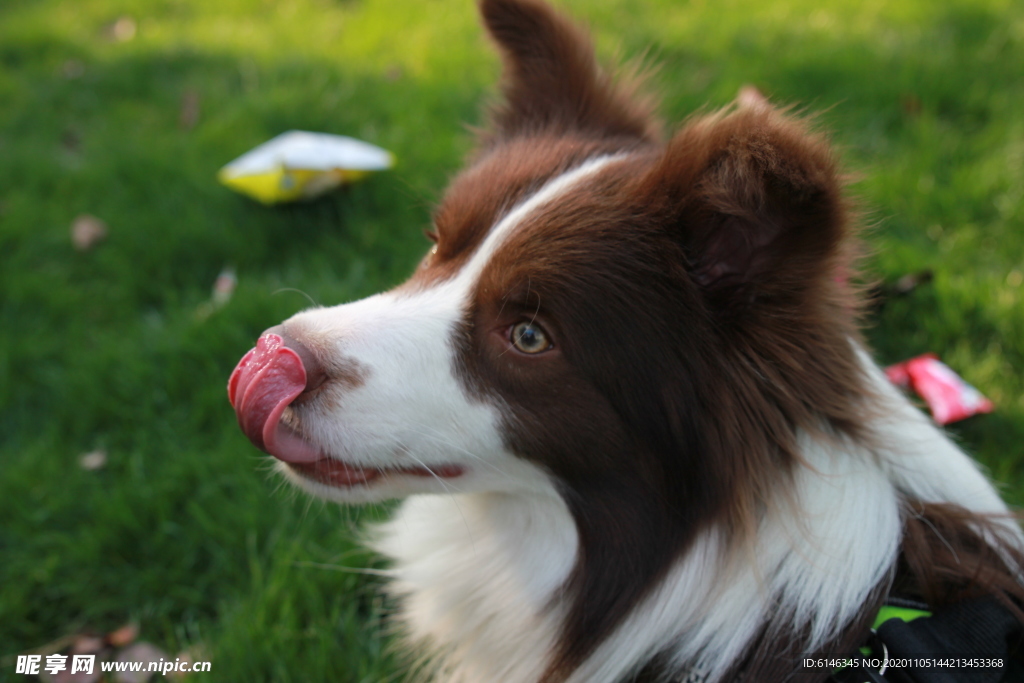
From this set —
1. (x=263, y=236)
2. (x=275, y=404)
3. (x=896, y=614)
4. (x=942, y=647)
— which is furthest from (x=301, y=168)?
(x=942, y=647)

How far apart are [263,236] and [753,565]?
130 inches

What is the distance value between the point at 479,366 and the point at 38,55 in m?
6.66

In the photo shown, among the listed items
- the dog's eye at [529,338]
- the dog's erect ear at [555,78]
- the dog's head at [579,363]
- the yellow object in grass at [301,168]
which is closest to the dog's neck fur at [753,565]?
the dog's head at [579,363]

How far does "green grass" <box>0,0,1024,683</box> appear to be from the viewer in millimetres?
2732

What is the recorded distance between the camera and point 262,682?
2.33 metres

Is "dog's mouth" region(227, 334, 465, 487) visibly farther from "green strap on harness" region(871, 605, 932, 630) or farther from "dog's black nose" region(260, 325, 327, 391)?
"green strap on harness" region(871, 605, 932, 630)

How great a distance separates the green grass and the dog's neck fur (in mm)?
567

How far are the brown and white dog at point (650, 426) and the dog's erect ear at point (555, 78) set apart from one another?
1.51 feet

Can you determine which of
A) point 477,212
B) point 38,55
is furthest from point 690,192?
point 38,55

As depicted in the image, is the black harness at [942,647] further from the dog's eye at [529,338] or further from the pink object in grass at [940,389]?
the pink object in grass at [940,389]

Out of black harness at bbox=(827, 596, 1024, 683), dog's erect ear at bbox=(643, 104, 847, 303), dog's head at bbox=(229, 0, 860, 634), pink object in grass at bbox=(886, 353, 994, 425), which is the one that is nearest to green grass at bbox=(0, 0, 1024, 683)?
pink object in grass at bbox=(886, 353, 994, 425)

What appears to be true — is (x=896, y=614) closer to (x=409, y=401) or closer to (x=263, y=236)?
(x=409, y=401)

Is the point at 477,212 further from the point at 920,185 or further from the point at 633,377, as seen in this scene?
the point at 920,185

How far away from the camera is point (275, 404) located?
1.70 m
